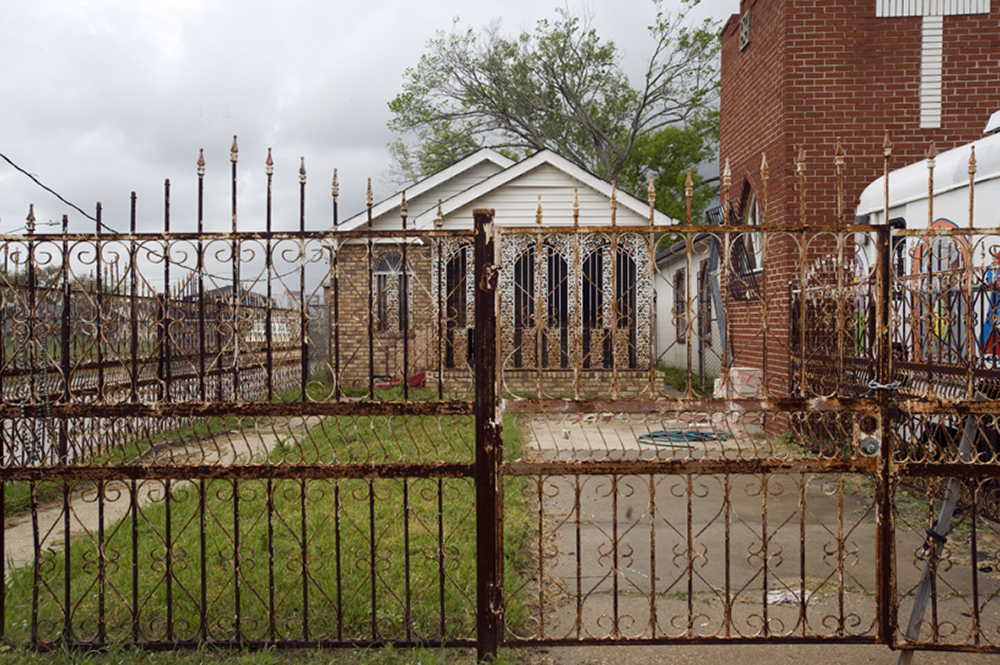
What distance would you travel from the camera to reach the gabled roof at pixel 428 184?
14.8 metres

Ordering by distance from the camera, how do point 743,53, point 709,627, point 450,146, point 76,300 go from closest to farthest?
point 709,627
point 76,300
point 743,53
point 450,146

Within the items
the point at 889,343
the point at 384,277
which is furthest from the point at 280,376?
the point at 889,343

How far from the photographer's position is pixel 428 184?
1535cm

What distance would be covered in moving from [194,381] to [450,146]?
55.6 feet

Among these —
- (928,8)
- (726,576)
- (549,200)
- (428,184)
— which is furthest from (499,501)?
(428,184)

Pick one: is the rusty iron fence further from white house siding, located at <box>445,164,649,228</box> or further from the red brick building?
white house siding, located at <box>445,164,649,228</box>

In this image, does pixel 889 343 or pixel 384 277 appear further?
pixel 384 277

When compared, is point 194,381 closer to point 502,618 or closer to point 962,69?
point 502,618

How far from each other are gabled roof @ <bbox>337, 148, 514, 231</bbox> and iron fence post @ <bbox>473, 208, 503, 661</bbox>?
36.3 feet

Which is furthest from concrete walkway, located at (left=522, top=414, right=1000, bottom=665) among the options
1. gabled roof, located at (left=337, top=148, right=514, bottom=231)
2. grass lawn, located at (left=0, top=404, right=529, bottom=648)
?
gabled roof, located at (left=337, top=148, right=514, bottom=231)

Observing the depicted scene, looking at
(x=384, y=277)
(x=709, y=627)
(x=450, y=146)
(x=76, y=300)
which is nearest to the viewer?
(x=709, y=627)

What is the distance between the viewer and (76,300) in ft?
29.4

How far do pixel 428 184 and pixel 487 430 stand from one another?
497 inches

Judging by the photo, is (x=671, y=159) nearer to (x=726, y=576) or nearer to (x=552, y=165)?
(x=552, y=165)
